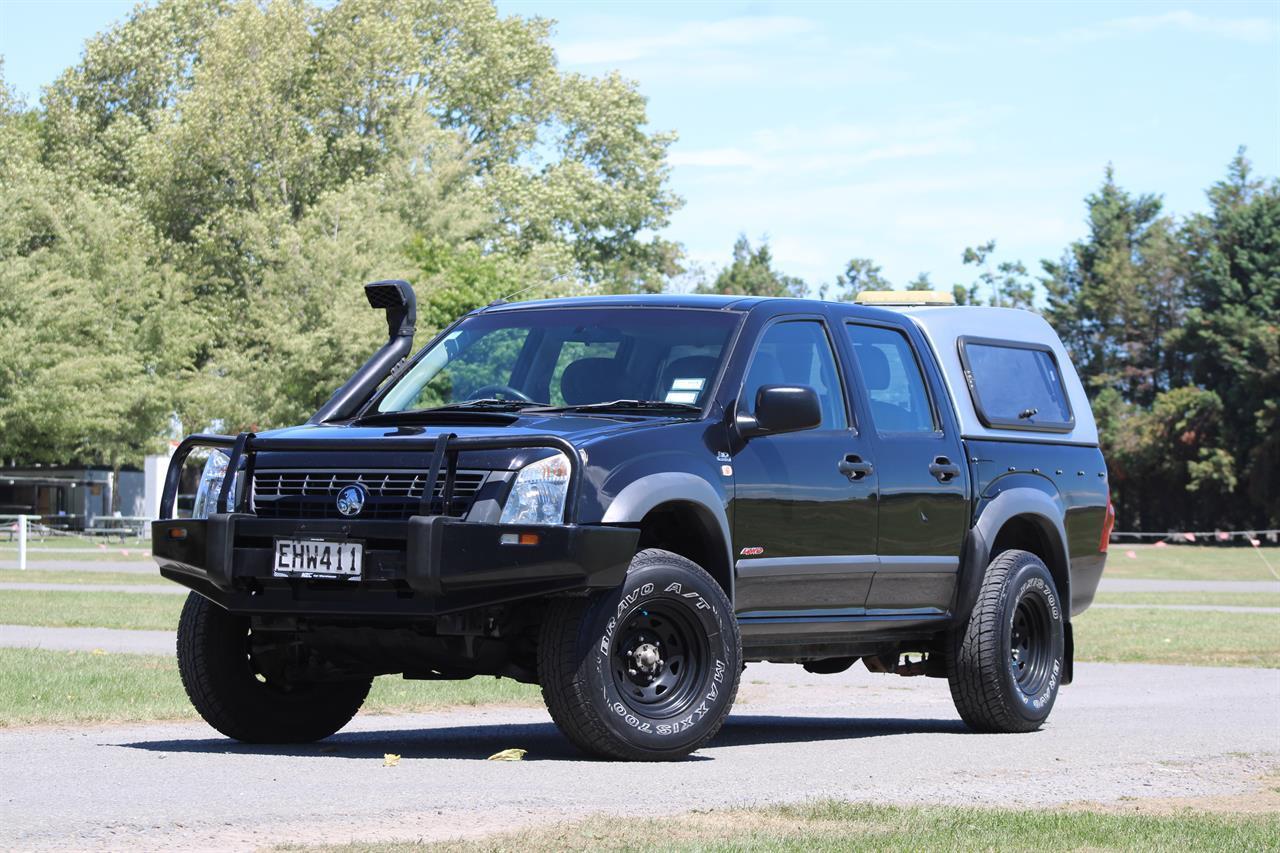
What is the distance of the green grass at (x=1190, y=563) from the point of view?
160 ft

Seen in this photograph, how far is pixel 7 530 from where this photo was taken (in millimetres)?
61312

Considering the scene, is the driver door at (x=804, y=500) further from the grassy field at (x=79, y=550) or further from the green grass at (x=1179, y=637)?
the grassy field at (x=79, y=550)

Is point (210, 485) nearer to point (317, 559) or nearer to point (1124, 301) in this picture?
point (317, 559)

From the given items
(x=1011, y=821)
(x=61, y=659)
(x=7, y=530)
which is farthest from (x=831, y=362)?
(x=7, y=530)

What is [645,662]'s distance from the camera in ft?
29.3

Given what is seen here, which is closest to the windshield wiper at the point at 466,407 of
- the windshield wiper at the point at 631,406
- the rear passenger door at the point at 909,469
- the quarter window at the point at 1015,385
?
the windshield wiper at the point at 631,406

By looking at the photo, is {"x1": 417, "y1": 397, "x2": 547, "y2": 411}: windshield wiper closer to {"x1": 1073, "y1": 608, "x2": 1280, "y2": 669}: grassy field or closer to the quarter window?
the quarter window

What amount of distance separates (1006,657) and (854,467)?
1753 mm

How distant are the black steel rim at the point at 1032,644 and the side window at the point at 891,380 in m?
1.31

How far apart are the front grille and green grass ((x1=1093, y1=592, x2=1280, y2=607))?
23.0m

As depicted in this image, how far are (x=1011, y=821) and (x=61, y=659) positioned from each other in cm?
988

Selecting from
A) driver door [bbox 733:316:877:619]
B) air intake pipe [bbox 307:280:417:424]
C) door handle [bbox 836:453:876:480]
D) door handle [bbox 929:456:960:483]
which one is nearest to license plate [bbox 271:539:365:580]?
air intake pipe [bbox 307:280:417:424]

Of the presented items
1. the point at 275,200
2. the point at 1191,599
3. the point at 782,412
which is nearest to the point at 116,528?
the point at 275,200

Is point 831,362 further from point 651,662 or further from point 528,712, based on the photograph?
point 528,712
